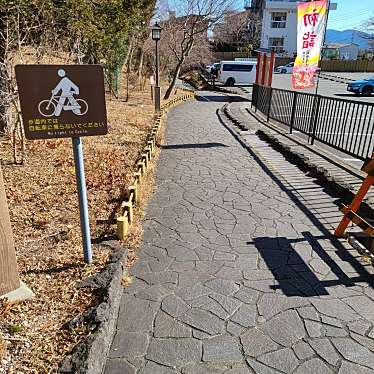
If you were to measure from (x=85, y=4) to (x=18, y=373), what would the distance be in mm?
8362

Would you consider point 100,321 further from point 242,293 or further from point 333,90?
point 333,90

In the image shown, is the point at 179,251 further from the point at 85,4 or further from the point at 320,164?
the point at 85,4

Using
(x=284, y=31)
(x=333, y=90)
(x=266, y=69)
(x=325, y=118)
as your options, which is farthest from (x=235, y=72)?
(x=284, y=31)

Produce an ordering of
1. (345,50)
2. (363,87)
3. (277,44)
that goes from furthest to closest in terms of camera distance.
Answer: (345,50) → (277,44) → (363,87)

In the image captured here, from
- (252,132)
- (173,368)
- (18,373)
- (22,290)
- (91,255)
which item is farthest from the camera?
(252,132)

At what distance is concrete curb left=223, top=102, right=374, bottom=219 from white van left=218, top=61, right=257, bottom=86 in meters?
24.0

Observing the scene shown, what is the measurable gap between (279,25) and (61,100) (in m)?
62.3

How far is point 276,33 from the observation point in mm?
56969

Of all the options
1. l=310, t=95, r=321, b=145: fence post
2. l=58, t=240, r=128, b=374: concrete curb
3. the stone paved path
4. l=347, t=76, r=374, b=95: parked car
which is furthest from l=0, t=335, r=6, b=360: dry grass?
l=347, t=76, r=374, b=95: parked car

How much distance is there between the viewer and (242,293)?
3008 mm

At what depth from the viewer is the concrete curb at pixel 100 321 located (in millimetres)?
2061

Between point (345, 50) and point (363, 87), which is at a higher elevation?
point (345, 50)

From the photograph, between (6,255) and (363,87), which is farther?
(363,87)

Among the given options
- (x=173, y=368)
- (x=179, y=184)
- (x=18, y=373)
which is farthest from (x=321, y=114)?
(x=18, y=373)
